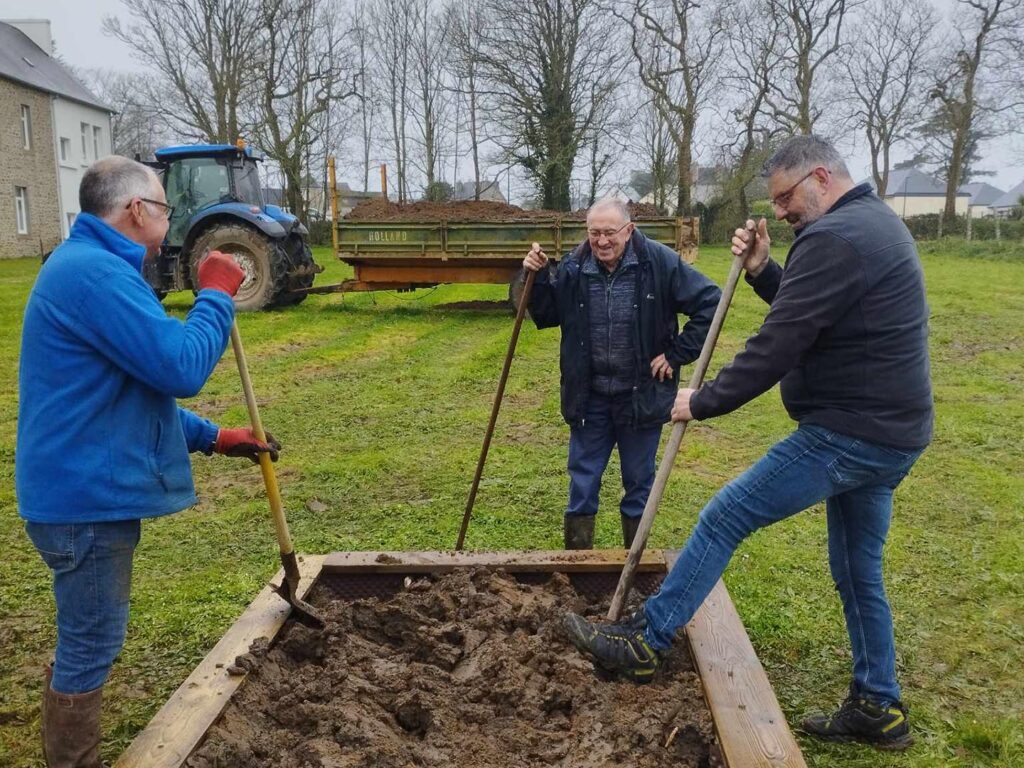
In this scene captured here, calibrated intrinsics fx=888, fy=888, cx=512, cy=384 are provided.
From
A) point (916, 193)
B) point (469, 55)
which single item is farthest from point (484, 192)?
point (916, 193)

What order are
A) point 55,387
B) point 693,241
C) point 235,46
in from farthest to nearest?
point 235,46 < point 693,241 < point 55,387

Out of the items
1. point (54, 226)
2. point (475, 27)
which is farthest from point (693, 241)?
point (54, 226)

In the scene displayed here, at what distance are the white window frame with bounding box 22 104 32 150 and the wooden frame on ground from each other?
1263 inches

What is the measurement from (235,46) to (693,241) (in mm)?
20069

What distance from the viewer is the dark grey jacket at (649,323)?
399 centimetres

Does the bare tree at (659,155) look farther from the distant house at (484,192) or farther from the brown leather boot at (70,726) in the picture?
the brown leather boot at (70,726)

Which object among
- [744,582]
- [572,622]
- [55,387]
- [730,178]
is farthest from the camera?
[730,178]

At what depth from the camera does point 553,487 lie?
5.90 metres

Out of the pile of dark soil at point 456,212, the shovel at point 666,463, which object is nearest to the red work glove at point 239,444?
the shovel at point 666,463

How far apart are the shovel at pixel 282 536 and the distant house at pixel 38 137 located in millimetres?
28600

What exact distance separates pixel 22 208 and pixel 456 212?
22643 mm

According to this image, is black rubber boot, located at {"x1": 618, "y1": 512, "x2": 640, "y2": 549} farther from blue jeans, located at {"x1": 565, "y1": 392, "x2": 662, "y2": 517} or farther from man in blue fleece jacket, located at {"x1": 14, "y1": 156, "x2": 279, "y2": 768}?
man in blue fleece jacket, located at {"x1": 14, "y1": 156, "x2": 279, "y2": 768}

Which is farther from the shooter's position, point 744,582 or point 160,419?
point 744,582

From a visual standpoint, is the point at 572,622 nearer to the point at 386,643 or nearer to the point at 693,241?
the point at 386,643
